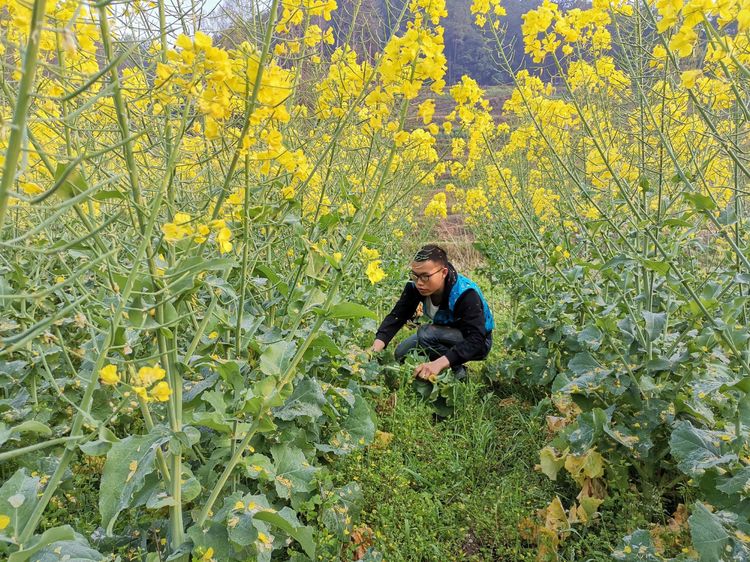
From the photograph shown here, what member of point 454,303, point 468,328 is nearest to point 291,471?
point 468,328

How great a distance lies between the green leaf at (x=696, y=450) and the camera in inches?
64.9

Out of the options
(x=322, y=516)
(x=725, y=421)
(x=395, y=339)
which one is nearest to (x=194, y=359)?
(x=322, y=516)

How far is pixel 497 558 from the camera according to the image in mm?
2098

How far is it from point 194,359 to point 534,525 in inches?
63.7

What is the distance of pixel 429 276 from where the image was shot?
3564 millimetres

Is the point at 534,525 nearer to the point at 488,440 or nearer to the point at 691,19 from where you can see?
the point at 488,440

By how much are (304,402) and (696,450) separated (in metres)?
1.44

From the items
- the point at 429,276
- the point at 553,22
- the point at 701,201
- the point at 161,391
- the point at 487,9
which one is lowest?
the point at 429,276

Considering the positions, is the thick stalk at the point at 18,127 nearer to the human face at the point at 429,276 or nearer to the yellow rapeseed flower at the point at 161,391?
the yellow rapeseed flower at the point at 161,391

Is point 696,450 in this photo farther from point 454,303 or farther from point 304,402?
point 454,303

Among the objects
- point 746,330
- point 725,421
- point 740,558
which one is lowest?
point 740,558

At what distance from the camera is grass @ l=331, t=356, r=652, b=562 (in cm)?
206

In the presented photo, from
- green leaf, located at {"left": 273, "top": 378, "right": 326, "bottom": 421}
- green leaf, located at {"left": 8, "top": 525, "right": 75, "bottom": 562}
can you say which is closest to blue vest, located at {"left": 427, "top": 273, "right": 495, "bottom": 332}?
green leaf, located at {"left": 273, "top": 378, "right": 326, "bottom": 421}

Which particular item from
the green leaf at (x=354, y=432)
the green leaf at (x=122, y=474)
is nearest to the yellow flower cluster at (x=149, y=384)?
the green leaf at (x=122, y=474)
